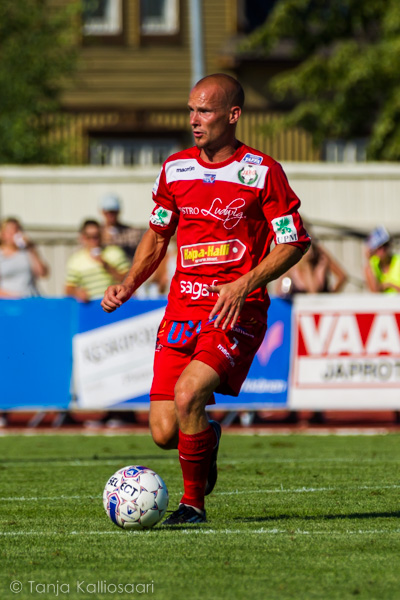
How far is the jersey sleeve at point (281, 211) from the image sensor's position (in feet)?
21.5

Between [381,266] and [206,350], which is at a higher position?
[206,350]

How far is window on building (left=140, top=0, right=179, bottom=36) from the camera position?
2972 centimetres

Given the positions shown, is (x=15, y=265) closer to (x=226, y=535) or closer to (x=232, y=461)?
(x=232, y=461)

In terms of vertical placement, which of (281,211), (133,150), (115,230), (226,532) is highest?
(281,211)

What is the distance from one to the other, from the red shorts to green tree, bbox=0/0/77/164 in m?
17.1

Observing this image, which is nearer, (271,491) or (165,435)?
(165,435)

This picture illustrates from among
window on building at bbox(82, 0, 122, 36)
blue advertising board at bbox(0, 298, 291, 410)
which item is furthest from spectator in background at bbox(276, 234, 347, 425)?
window on building at bbox(82, 0, 122, 36)

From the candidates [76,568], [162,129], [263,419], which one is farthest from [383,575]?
[162,129]

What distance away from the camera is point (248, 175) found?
664 centimetres

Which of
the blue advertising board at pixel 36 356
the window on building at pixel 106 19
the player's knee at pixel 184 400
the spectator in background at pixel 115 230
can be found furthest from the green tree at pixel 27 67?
the player's knee at pixel 184 400

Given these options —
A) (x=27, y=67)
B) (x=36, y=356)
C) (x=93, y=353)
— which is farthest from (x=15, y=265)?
(x=27, y=67)

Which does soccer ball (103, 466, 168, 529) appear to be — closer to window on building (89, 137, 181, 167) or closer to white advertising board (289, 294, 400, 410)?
white advertising board (289, 294, 400, 410)

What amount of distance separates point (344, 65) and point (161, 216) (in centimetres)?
1752

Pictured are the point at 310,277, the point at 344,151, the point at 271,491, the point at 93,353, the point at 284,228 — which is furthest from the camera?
the point at 344,151
